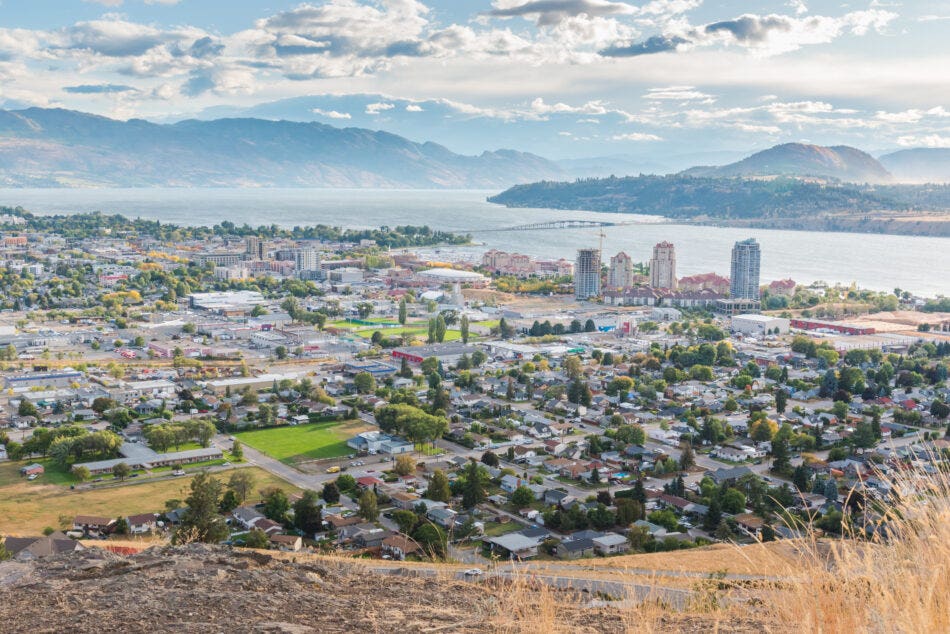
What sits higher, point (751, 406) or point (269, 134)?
point (269, 134)

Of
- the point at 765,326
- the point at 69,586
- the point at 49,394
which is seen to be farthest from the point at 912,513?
the point at 765,326

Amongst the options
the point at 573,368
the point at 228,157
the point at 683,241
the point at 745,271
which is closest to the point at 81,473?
the point at 573,368

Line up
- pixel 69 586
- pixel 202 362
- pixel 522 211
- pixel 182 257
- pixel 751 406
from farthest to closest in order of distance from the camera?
1. pixel 522 211
2. pixel 182 257
3. pixel 202 362
4. pixel 751 406
5. pixel 69 586

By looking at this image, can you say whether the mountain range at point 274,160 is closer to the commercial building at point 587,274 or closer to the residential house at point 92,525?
the commercial building at point 587,274

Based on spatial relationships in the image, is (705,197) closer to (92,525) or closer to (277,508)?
(277,508)

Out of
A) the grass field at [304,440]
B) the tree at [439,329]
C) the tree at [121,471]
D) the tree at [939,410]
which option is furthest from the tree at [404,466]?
the tree at [439,329]

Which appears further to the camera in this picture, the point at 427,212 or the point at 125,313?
the point at 427,212

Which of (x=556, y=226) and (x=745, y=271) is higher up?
(x=556, y=226)

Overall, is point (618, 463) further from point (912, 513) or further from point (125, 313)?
point (125, 313)
